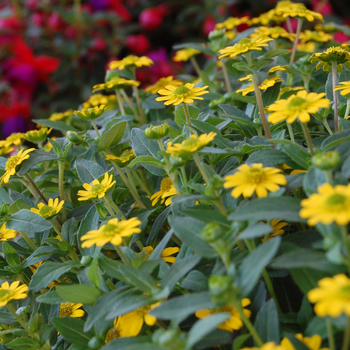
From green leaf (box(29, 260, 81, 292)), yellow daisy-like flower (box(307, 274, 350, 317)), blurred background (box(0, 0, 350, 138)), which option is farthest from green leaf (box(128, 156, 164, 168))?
blurred background (box(0, 0, 350, 138))

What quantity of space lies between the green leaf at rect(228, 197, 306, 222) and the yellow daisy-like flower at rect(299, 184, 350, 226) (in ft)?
0.11

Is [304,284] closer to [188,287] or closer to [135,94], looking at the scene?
[188,287]

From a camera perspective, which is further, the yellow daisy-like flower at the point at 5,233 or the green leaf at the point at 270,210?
the yellow daisy-like flower at the point at 5,233

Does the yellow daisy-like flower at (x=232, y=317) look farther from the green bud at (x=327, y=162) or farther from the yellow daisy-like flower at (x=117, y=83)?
the yellow daisy-like flower at (x=117, y=83)

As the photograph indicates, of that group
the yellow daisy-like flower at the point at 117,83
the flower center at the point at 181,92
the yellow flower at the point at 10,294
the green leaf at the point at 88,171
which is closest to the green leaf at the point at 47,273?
the yellow flower at the point at 10,294

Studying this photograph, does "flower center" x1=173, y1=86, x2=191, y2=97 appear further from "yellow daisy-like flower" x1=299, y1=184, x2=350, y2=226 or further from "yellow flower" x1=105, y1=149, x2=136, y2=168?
"yellow daisy-like flower" x1=299, y1=184, x2=350, y2=226

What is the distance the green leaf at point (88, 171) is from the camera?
588mm

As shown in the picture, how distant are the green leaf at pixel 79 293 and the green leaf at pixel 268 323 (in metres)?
0.17

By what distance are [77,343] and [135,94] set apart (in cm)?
53

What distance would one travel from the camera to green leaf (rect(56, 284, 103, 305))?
42 cm

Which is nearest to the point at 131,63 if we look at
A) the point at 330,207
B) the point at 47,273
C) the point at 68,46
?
the point at 47,273

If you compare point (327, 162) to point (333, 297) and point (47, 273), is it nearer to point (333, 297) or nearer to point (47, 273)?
point (333, 297)

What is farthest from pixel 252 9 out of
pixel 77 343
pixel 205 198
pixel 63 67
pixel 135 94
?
pixel 77 343

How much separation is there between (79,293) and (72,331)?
0.15 feet
